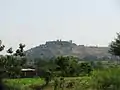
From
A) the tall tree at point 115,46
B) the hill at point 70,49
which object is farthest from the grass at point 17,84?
the hill at point 70,49

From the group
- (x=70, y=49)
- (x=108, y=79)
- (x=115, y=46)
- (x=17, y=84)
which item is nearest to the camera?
(x=108, y=79)

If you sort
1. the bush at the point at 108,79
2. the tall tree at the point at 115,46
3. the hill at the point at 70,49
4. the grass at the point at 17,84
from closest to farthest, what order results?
the grass at the point at 17,84 < the bush at the point at 108,79 < the tall tree at the point at 115,46 < the hill at the point at 70,49

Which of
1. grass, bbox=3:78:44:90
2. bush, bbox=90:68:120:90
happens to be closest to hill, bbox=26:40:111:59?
grass, bbox=3:78:44:90

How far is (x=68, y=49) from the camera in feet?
563

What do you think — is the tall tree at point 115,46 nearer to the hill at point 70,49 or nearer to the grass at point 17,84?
the grass at point 17,84

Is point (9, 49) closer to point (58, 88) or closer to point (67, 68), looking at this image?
point (67, 68)

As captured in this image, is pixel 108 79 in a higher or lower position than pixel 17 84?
higher

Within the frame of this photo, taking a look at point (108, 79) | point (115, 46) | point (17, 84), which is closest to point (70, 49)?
point (115, 46)

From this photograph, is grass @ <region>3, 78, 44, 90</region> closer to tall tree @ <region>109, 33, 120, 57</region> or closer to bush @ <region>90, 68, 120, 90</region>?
bush @ <region>90, 68, 120, 90</region>

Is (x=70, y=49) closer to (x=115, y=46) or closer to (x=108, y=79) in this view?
(x=115, y=46)

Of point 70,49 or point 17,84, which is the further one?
point 70,49

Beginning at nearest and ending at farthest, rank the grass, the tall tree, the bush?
1. the grass
2. the bush
3. the tall tree

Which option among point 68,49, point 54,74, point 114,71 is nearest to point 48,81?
point 54,74

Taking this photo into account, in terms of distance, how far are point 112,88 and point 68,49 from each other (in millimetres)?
155418
